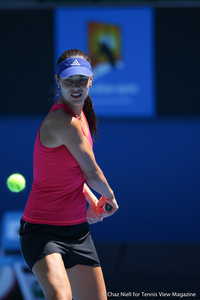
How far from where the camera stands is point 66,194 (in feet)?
9.20

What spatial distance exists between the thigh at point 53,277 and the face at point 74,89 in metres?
0.75

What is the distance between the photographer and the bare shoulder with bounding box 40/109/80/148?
2662 millimetres

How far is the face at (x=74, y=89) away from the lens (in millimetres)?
2775

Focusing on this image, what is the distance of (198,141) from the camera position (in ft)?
23.1

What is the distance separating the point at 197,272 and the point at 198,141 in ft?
6.46

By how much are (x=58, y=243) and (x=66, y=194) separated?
0.78 feet

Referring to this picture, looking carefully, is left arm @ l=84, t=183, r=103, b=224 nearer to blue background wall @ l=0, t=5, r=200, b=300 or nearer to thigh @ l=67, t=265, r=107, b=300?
thigh @ l=67, t=265, r=107, b=300

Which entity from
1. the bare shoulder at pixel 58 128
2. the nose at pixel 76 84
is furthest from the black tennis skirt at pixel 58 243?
the nose at pixel 76 84

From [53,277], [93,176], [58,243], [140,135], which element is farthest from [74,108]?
[140,135]

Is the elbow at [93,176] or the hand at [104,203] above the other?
the elbow at [93,176]

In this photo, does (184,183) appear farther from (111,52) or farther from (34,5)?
(34,5)

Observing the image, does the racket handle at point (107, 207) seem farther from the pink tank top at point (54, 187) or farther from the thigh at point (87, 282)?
the thigh at point (87, 282)

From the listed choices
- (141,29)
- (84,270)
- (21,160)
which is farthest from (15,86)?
(84,270)

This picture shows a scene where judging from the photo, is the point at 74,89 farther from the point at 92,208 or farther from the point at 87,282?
the point at 87,282
